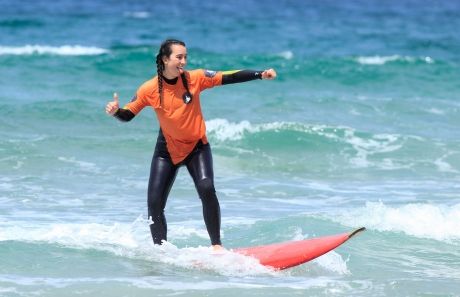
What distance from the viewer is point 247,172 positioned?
13500 millimetres

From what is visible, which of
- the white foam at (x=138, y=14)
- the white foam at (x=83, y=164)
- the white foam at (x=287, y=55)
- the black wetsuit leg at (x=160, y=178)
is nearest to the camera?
the black wetsuit leg at (x=160, y=178)

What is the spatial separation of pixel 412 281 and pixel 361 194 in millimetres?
4278

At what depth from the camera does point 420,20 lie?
46188 millimetres

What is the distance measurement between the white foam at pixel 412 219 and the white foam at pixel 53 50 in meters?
18.6

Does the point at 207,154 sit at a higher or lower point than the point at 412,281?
higher

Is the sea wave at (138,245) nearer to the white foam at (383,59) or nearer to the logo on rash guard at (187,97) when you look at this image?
the logo on rash guard at (187,97)

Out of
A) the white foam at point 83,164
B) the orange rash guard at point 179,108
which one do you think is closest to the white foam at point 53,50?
the white foam at point 83,164

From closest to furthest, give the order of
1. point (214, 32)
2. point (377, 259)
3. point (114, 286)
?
1. point (114, 286)
2. point (377, 259)
3. point (214, 32)

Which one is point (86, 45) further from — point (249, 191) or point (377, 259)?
point (377, 259)

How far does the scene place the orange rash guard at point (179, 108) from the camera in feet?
24.3

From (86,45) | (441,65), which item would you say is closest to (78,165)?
(441,65)

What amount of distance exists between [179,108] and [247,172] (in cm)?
616

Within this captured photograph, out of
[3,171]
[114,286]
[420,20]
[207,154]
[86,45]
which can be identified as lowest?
[114,286]

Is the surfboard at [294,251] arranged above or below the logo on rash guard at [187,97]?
below
